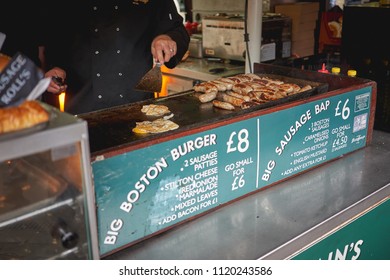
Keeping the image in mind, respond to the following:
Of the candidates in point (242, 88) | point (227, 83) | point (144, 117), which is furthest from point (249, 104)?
point (144, 117)

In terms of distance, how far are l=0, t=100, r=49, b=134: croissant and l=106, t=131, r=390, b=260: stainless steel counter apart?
21.8 inches

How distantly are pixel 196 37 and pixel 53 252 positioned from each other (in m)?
3.66

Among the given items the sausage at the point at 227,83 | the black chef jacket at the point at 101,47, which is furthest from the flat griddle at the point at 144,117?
the black chef jacket at the point at 101,47

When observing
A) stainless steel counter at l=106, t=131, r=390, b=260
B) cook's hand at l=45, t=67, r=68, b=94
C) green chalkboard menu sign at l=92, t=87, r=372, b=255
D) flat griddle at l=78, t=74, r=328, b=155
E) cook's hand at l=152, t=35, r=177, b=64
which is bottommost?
stainless steel counter at l=106, t=131, r=390, b=260

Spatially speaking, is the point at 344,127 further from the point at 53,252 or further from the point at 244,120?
the point at 53,252

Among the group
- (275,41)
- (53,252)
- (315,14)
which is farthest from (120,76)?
(315,14)

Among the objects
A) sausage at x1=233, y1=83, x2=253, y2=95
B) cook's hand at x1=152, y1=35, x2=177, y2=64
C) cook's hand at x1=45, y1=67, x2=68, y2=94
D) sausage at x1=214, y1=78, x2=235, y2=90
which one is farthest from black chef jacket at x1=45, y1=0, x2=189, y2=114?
sausage at x1=233, y1=83, x2=253, y2=95

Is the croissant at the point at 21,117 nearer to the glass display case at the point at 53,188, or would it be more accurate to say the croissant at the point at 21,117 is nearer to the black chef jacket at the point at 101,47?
the glass display case at the point at 53,188

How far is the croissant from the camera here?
91cm

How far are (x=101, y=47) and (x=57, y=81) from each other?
396 mm

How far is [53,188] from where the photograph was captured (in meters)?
1.04

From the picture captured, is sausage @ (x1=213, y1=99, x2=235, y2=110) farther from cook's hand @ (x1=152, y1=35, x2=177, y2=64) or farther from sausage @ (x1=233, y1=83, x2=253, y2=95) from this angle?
cook's hand @ (x1=152, y1=35, x2=177, y2=64)

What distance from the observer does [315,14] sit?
479cm

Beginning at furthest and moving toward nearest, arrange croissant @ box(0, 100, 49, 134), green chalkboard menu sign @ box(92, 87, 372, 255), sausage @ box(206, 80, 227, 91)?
sausage @ box(206, 80, 227, 91)
green chalkboard menu sign @ box(92, 87, 372, 255)
croissant @ box(0, 100, 49, 134)
